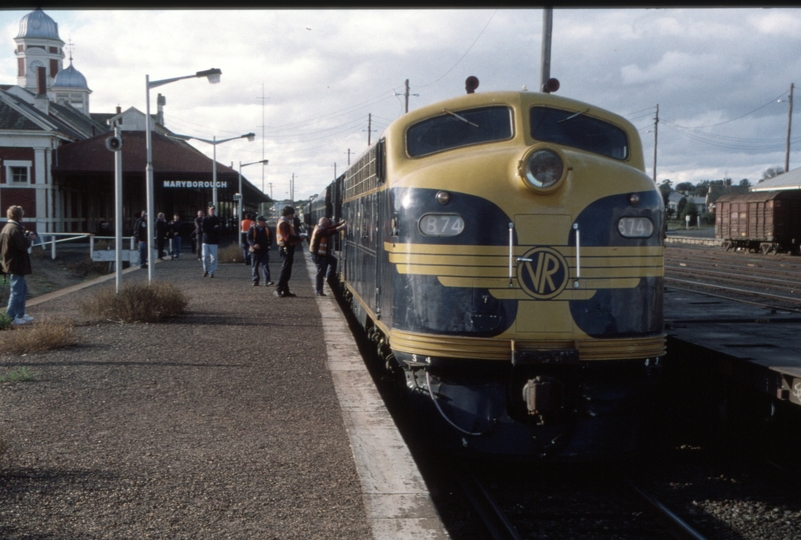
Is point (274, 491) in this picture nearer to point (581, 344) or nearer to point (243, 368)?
point (581, 344)

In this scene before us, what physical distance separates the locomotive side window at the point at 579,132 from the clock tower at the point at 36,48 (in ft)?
266

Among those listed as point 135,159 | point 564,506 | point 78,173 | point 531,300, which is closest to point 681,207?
point 135,159

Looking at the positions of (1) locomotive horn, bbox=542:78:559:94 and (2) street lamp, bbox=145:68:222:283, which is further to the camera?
(2) street lamp, bbox=145:68:222:283

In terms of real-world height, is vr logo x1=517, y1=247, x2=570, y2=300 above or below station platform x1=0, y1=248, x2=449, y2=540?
above

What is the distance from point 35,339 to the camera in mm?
9828

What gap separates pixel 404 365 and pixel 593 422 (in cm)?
154

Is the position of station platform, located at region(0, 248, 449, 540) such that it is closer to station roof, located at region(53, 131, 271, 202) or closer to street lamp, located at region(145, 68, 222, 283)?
street lamp, located at region(145, 68, 222, 283)

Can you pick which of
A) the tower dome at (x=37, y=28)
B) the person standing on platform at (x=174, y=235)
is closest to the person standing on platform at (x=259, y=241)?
the person standing on platform at (x=174, y=235)

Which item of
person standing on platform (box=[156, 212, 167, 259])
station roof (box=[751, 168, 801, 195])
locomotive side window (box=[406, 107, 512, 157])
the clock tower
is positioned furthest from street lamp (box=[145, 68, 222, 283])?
the clock tower

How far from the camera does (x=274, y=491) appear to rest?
4922mm

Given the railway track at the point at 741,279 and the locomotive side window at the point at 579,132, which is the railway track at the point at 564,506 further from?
the railway track at the point at 741,279

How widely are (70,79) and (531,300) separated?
8786 centimetres

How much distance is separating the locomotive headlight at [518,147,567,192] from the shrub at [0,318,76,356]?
6.66 metres

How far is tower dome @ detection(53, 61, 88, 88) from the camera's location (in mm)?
83562
